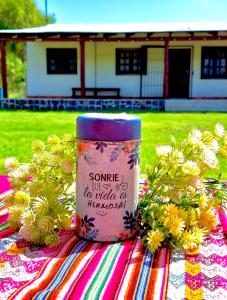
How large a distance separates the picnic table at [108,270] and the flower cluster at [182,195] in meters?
0.11

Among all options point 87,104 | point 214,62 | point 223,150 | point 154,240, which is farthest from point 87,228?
point 214,62

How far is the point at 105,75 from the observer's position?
57.5ft

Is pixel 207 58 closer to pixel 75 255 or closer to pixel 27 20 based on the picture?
pixel 75 255

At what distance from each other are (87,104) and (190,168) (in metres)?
12.8

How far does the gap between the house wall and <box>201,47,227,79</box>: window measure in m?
0.19

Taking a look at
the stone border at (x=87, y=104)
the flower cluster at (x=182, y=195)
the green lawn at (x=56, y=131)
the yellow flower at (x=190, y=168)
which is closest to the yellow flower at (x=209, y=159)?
the flower cluster at (x=182, y=195)

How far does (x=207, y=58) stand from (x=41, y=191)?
15.8 m

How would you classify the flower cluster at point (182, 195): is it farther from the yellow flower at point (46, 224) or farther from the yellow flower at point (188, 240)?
the yellow flower at point (46, 224)

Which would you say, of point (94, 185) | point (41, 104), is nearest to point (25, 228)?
point (94, 185)

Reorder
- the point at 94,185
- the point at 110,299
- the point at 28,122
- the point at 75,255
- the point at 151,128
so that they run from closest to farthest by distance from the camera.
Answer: the point at 110,299 < the point at 75,255 < the point at 94,185 < the point at 151,128 < the point at 28,122

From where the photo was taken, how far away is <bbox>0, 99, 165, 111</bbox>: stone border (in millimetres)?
15062

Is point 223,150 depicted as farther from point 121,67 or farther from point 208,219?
point 121,67

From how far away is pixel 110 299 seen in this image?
6.45 feet

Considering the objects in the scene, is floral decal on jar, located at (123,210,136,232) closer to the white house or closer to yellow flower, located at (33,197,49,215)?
yellow flower, located at (33,197,49,215)
